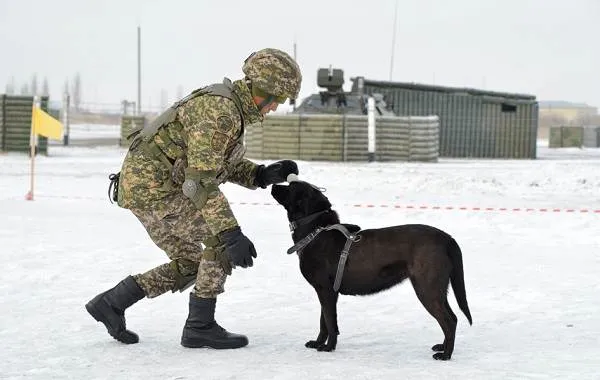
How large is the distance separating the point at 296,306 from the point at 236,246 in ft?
6.20

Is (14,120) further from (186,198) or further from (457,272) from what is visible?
(457,272)

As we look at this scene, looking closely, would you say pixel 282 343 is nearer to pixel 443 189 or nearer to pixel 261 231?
pixel 261 231

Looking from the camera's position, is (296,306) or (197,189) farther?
(296,306)

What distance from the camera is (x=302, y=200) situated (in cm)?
509

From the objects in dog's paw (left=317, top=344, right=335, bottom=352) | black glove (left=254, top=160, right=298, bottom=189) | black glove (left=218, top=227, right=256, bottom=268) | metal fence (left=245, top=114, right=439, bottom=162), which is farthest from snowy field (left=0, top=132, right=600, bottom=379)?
metal fence (left=245, top=114, right=439, bottom=162)

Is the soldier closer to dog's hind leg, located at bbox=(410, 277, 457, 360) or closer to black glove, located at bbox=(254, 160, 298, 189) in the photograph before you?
black glove, located at bbox=(254, 160, 298, 189)

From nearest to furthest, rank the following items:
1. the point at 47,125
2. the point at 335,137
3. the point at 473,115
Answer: the point at 47,125 < the point at 335,137 < the point at 473,115

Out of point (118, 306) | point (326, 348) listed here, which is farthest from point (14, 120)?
point (326, 348)

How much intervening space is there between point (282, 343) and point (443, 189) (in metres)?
10.9

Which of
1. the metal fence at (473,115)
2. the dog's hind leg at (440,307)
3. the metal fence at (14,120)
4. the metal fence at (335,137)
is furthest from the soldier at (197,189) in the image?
the metal fence at (473,115)

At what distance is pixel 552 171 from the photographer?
60.0 feet

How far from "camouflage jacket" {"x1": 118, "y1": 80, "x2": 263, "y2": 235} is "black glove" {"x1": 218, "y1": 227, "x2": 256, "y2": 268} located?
0.15ft

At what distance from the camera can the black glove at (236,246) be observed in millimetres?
4648

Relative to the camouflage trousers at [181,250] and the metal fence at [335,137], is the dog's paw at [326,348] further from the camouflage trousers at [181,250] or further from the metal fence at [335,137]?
the metal fence at [335,137]
